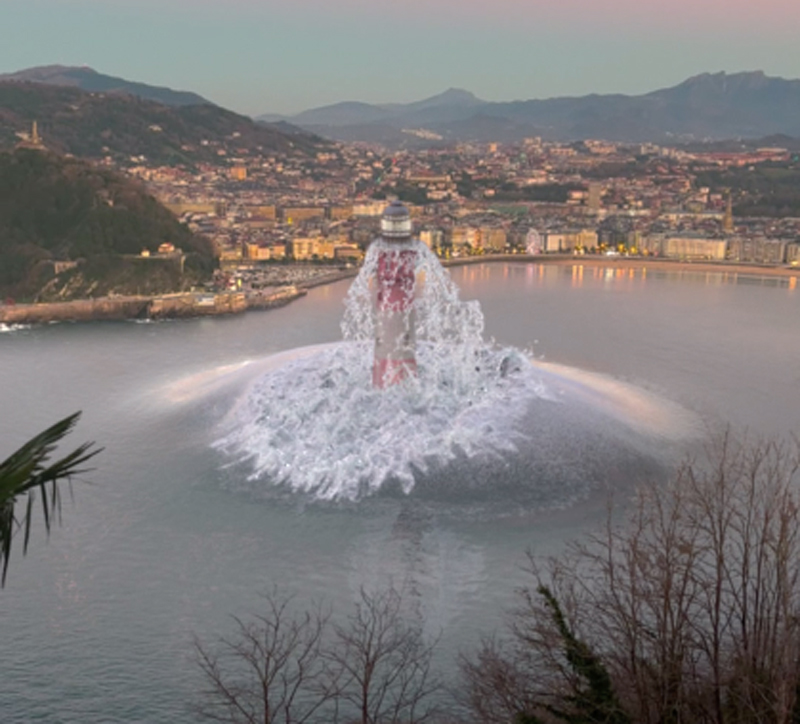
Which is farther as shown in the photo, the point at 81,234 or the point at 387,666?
the point at 81,234

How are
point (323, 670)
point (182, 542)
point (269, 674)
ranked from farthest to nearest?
point (182, 542)
point (323, 670)
point (269, 674)

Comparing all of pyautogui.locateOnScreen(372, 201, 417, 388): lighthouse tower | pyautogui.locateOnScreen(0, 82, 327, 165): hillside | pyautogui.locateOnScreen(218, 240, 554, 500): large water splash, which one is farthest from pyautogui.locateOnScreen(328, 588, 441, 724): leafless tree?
pyautogui.locateOnScreen(0, 82, 327, 165): hillside

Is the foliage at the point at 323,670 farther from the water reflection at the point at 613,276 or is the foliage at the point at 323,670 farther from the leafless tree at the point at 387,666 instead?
the water reflection at the point at 613,276

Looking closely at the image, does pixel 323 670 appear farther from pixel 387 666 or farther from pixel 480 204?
pixel 480 204

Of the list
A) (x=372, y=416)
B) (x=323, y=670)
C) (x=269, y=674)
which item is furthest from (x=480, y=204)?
(x=269, y=674)

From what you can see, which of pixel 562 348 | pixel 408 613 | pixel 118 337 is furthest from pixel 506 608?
pixel 118 337

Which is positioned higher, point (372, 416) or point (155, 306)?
point (372, 416)

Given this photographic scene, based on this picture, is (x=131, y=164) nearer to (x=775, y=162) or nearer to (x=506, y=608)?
(x=775, y=162)
